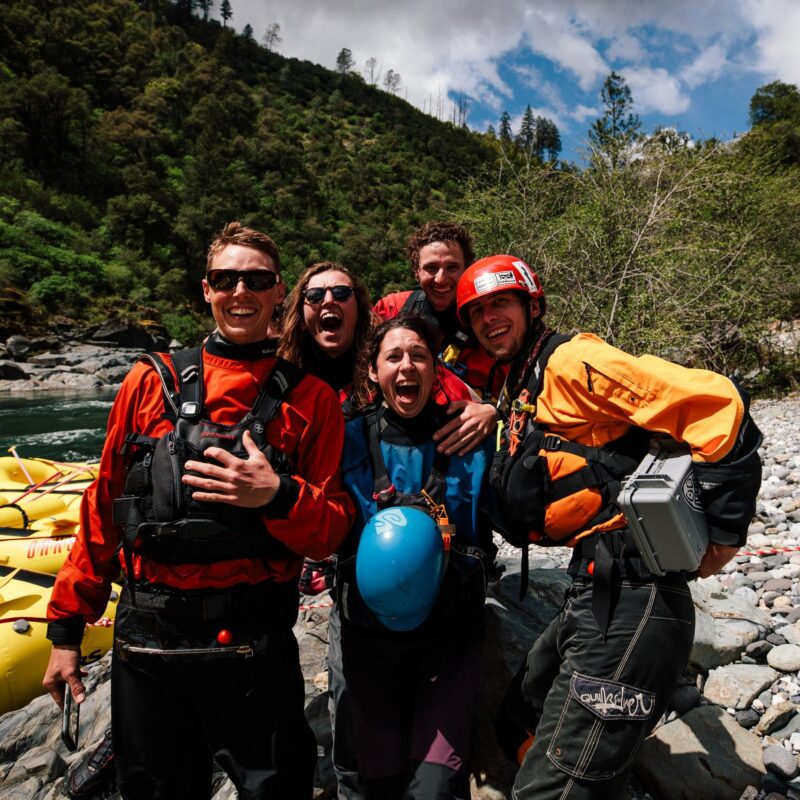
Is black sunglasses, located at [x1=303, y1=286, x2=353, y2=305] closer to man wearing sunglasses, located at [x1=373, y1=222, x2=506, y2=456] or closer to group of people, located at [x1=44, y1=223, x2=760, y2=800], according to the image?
man wearing sunglasses, located at [x1=373, y1=222, x2=506, y2=456]

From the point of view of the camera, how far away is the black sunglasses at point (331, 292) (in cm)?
394

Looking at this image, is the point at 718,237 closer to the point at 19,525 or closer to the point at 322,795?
the point at 322,795

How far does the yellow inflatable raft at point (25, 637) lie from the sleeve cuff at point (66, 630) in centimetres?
317

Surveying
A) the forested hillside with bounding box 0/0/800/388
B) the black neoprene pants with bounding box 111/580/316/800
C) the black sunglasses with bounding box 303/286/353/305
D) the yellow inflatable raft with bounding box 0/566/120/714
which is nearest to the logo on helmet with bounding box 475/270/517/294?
the black sunglasses with bounding box 303/286/353/305

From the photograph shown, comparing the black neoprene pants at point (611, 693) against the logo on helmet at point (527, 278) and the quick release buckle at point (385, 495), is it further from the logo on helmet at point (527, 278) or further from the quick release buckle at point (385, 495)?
the logo on helmet at point (527, 278)

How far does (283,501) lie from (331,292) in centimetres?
219

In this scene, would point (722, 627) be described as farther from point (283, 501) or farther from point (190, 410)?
point (190, 410)

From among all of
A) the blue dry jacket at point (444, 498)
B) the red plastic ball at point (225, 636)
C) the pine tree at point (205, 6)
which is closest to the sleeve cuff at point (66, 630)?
the red plastic ball at point (225, 636)

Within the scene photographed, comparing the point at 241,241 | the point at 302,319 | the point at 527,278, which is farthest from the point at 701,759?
the point at 302,319

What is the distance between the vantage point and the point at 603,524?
91.9 inches

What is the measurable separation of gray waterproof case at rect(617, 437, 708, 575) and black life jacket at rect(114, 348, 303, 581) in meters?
1.50

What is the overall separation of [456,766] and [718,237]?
15917mm

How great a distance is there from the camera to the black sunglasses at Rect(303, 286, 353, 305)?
3.94 meters

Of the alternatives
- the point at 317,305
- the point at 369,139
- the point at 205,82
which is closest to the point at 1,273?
the point at 317,305
